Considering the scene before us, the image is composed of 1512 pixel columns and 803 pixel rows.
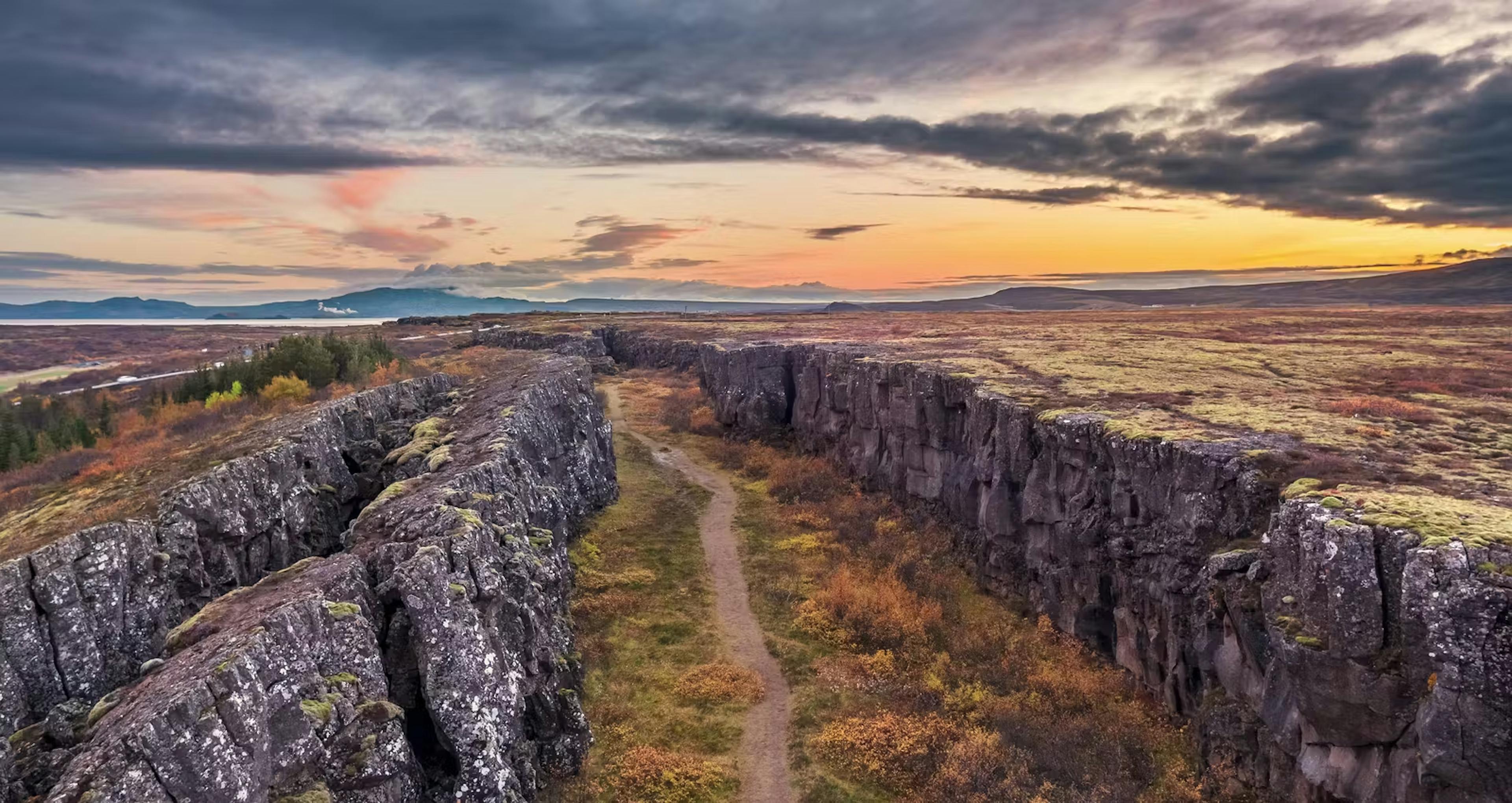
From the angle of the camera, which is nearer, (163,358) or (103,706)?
(103,706)

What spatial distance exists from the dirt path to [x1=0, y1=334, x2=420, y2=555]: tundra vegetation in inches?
798

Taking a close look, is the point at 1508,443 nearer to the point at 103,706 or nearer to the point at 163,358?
the point at 103,706

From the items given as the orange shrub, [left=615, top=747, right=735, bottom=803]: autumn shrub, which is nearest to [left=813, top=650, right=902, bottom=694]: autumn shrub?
[left=615, top=747, right=735, bottom=803]: autumn shrub

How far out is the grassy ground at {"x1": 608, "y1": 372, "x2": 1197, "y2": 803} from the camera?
22.6 meters

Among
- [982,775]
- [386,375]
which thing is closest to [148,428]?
[386,375]

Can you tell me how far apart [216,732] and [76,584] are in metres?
8.25

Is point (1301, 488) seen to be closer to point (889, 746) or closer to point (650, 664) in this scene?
point (889, 746)

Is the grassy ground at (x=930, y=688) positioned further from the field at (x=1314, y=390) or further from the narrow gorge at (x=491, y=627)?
the field at (x=1314, y=390)

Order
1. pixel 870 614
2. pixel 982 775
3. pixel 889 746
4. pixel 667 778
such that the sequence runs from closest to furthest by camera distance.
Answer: pixel 982 775, pixel 667 778, pixel 889 746, pixel 870 614

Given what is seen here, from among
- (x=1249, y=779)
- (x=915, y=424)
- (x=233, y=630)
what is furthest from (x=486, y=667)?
(x=915, y=424)

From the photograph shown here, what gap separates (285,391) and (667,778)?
122 feet

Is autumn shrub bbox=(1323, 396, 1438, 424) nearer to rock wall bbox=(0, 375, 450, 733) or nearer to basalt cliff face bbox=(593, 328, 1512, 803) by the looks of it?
basalt cliff face bbox=(593, 328, 1512, 803)

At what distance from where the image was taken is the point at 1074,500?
31078 mm

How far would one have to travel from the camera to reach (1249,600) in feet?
67.7
